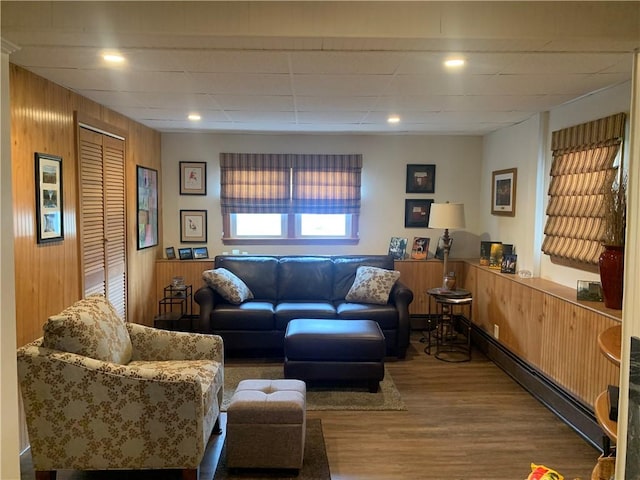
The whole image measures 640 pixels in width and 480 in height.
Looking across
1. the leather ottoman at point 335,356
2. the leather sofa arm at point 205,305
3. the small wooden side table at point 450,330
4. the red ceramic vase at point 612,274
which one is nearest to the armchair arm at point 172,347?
the leather ottoman at point 335,356

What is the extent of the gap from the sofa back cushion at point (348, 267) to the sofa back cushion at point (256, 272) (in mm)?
674

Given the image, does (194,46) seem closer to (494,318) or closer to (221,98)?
(221,98)

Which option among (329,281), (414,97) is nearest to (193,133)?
(329,281)

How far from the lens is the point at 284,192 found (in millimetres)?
5895

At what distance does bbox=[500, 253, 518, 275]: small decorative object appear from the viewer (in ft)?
15.4

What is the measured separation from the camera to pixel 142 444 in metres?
2.48

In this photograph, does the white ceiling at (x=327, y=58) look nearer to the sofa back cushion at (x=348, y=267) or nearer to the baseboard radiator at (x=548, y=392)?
the sofa back cushion at (x=348, y=267)

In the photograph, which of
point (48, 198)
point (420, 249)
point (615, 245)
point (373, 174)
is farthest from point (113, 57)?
point (420, 249)

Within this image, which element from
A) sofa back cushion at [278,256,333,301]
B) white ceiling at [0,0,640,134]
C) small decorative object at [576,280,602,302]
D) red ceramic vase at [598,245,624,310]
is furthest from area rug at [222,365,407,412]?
white ceiling at [0,0,640,134]

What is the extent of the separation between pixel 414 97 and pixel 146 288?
3.48 metres

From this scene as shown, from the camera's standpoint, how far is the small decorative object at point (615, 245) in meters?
2.79

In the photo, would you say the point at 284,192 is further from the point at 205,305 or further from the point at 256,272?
the point at 205,305

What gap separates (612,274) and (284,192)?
3790 millimetres

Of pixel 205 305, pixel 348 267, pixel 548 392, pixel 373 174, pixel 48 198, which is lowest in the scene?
pixel 548 392
